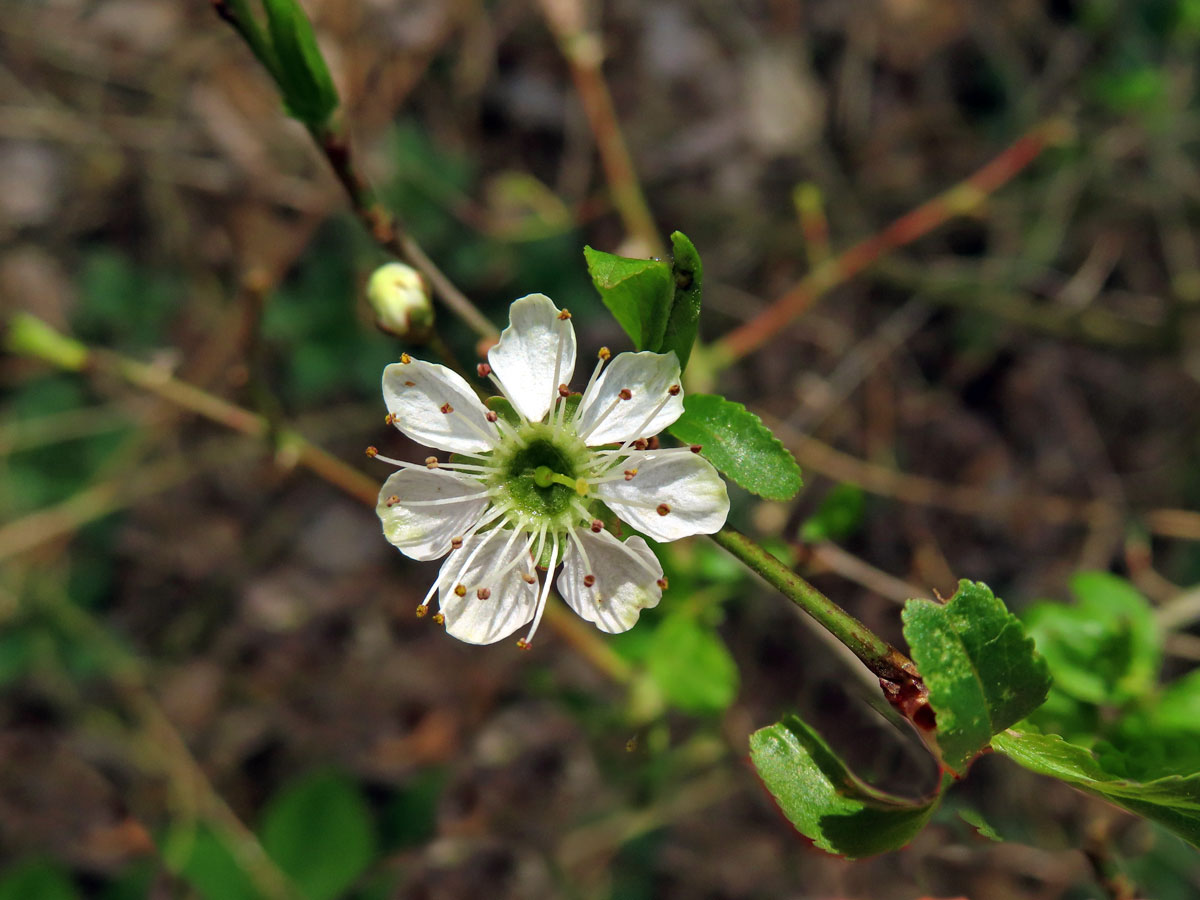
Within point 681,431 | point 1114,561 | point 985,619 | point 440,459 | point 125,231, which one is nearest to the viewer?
point 985,619

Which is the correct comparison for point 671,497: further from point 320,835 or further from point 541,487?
point 320,835

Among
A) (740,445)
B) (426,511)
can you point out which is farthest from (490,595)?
(740,445)

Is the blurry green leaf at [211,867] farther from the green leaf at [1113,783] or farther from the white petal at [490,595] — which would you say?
the green leaf at [1113,783]

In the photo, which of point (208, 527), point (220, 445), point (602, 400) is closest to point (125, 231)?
point (220, 445)

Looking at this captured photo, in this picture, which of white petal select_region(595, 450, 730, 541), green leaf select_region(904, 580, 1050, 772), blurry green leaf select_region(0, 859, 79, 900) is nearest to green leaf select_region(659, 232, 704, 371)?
white petal select_region(595, 450, 730, 541)

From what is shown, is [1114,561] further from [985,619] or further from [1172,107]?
[985,619]

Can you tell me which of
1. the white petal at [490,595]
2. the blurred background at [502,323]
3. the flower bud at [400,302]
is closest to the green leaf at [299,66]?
the flower bud at [400,302]
